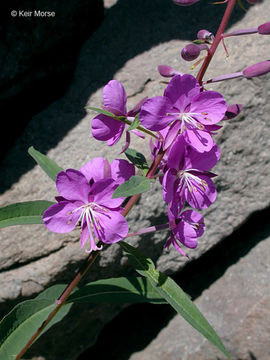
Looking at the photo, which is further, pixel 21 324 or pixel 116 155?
pixel 116 155

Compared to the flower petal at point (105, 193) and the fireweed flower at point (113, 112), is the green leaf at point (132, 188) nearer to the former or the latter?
the flower petal at point (105, 193)

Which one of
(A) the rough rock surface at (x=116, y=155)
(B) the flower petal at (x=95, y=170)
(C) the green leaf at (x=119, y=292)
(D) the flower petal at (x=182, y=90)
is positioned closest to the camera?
(D) the flower petal at (x=182, y=90)

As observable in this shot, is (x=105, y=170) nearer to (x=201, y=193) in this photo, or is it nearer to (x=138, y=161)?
(x=138, y=161)

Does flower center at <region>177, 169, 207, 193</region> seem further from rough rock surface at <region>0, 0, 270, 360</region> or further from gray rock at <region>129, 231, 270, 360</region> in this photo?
gray rock at <region>129, 231, 270, 360</region>

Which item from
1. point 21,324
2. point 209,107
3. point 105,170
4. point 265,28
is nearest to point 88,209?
point 105,170

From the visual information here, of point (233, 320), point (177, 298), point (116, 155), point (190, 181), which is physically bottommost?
point (233, 320)

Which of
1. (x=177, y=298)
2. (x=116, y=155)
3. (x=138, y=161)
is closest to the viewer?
(x=177, y=298)

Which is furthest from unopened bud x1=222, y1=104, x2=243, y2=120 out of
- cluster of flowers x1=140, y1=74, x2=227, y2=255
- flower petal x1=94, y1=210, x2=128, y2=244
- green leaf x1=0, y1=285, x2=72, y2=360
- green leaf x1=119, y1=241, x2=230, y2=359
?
green leaf x1=0, y1=285, x2=72, y2=360

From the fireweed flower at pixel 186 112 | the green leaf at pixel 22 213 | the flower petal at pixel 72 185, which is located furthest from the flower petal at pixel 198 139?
the green leaf at pixel 22 213
